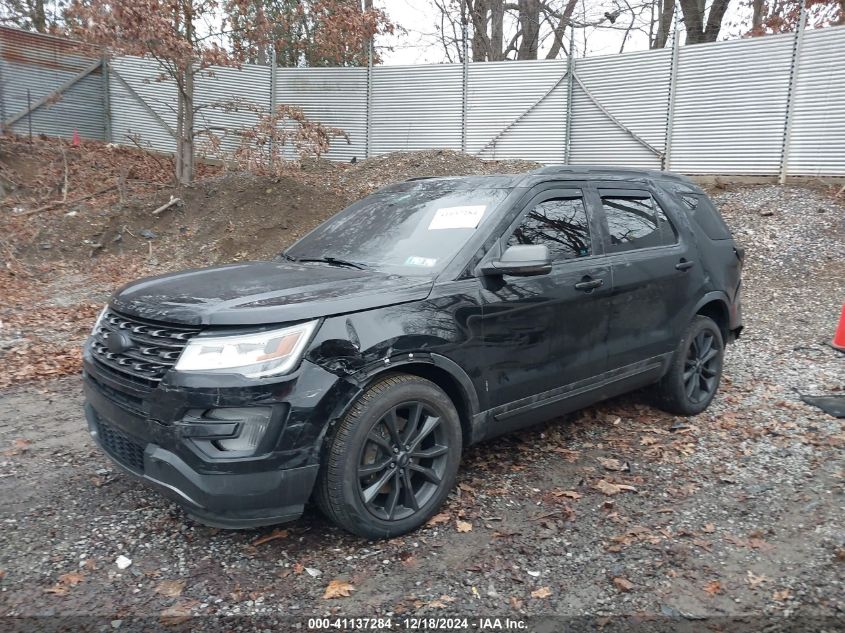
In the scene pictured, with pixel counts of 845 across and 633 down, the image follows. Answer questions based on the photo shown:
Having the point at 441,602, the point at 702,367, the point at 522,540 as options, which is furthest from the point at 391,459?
the point at 702,367

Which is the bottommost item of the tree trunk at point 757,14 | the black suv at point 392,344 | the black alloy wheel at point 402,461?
the black alloy wheel at point 402,461

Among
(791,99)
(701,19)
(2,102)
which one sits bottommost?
(2,102)

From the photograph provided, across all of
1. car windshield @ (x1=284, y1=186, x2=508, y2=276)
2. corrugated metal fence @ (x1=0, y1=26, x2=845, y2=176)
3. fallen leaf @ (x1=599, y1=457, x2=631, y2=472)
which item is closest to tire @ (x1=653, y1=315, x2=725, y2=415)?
fallen leaf @ (x1=599, y1=457, x2=631, y2=472)

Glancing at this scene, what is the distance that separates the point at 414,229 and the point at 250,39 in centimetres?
942

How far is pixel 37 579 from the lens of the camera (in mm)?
2918

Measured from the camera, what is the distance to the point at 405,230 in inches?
158

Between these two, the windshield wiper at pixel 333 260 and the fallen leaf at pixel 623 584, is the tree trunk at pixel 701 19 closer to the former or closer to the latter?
the windshield wiper at pixel 333 260

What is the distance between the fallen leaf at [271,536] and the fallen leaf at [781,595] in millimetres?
2372

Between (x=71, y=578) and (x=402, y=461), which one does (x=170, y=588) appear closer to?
(x=71, y=578)

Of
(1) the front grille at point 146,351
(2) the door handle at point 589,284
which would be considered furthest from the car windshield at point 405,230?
(1) the front grille at point 146,351

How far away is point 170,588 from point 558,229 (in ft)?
9.80

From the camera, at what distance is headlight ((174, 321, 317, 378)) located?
283 centimetres

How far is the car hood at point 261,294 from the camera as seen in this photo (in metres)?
2.91

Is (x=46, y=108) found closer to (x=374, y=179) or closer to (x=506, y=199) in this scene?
(x=374, y=179)
